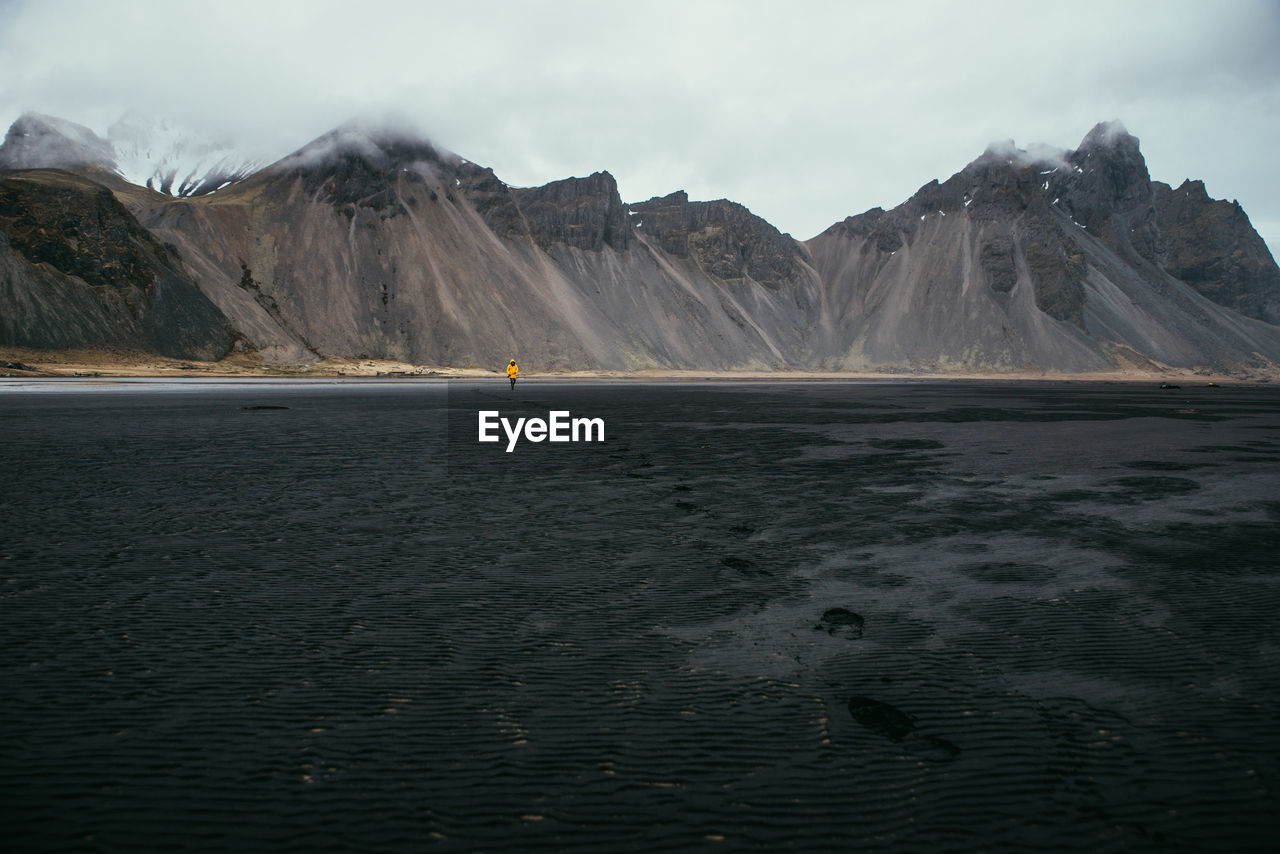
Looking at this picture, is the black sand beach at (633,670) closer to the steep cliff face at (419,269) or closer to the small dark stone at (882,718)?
the small dark stone at (882,718)

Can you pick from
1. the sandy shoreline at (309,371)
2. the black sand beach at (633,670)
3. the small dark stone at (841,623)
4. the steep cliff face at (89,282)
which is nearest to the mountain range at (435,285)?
the steep cliff face at (89,282)

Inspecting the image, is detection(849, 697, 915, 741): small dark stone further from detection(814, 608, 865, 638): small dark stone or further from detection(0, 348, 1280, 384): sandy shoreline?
detection(0, 348, 1280, 384): sandy shoreline

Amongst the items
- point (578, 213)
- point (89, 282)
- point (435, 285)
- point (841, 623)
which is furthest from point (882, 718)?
point (578, 213)

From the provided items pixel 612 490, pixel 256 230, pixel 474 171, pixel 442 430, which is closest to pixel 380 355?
pixel 256 230

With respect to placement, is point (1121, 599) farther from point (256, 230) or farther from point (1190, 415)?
point (256, 230)

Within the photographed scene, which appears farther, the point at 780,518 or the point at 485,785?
the point at 780,518
